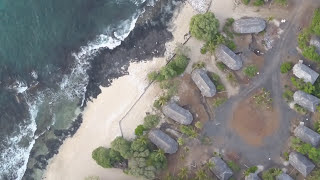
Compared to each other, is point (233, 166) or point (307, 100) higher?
point (307, 100)

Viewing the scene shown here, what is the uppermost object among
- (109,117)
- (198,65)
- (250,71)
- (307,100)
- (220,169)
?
(250,71)

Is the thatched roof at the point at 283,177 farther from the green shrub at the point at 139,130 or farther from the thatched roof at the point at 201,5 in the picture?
the thatched roof at the point at 201,5

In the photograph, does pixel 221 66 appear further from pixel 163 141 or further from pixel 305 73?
pixel 163 141

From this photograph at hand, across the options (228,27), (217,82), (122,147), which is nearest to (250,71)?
(217,82)

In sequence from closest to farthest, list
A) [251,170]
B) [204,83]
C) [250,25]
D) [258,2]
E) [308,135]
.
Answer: [308,135] → [251,170] → [204,83] → [250,25] → [258,2]

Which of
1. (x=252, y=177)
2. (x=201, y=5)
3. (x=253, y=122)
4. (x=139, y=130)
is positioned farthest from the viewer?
(x=201, y=5)

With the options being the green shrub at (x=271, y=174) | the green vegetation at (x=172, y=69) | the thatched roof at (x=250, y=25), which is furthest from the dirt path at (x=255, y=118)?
the green vegetation at (x=172, y=69)

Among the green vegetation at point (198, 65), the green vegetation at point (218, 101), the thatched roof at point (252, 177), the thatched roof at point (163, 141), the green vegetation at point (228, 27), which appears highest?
the green vegetation at point (228, 27)

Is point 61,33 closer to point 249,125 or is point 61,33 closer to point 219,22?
point 219,22
